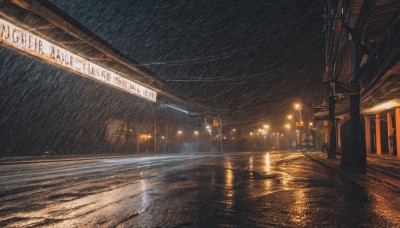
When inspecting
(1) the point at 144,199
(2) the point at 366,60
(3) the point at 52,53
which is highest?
(3) the point at 52,53

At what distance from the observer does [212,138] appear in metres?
63.6

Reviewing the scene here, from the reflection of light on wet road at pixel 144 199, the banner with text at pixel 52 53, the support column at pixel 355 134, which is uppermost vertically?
the banner with text at pixel 52 53

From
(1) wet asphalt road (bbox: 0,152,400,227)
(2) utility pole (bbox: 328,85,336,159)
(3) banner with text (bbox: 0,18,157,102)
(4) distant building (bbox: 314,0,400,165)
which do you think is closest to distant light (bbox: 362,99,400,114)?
(4) distant building (bbox: 314,0,400,165)

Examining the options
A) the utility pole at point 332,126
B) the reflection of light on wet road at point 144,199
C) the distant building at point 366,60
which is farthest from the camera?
the utility pole at point 332,126

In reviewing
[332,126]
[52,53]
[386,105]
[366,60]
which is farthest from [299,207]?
[386,105]

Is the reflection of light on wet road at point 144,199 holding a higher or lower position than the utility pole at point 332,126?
lower

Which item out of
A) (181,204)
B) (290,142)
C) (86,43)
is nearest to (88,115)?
(86,43)

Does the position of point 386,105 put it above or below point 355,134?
above

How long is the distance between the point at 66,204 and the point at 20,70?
907 inches

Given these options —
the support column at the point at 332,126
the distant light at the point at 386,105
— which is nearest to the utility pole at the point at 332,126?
the support column at the point at 332,126

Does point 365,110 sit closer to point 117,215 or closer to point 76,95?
point 117,215

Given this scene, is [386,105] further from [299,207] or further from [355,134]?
[299,207]

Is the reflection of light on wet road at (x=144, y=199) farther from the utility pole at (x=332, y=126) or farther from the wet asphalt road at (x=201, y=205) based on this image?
the utility pole at (x=332, y=126)

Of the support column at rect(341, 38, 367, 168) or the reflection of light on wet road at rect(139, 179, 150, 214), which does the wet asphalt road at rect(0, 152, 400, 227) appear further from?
the support column at rect(341, 38, 367, 168)
